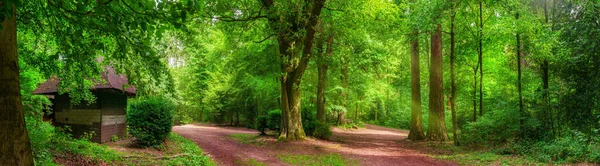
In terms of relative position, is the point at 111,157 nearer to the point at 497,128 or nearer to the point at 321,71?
the point at 497,128

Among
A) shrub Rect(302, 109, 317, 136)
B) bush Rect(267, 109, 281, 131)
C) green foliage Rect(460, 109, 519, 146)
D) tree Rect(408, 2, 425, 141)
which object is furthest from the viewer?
tree Rect(408, 2, 425, 141)

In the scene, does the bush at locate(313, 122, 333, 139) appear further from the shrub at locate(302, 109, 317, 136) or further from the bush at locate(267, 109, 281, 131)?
the bush at locate(267, 109, 281, 131)

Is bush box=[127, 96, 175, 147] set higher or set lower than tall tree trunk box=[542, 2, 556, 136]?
lower

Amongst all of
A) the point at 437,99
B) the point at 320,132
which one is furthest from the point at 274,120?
the point at 437,99

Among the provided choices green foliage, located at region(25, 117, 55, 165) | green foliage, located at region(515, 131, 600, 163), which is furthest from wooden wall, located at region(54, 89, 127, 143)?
green foliage, located at region(515, 131, 600, 163)

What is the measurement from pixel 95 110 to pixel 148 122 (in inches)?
108

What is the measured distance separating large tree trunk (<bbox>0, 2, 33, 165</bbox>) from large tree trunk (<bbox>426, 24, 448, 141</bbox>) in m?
15.8

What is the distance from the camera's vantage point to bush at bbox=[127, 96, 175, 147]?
11.2 meters

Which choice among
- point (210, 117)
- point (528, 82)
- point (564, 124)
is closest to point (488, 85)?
point (528, 82)

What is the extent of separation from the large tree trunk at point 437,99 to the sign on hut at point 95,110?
42.0ft

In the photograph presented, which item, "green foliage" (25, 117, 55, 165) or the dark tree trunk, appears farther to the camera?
the dark tree trunk

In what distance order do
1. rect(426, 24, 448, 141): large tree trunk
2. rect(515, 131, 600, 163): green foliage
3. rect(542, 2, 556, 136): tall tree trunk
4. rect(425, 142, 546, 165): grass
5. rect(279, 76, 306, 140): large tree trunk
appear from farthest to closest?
rect(426, 24, 448, 141): large tree trunk → rect(279, 76, 306, 140): large tree trunk → rect(542, 2, 556, 136): tall tree trunk → rect(425, 142, 546, 165): grass → rect(515, 131, 600, 163): green foliage

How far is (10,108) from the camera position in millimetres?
3242

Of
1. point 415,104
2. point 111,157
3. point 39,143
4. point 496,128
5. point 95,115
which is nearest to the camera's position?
point 39,143
